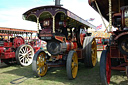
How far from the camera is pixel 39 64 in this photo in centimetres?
408

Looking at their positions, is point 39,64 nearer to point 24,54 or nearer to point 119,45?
point 24,54

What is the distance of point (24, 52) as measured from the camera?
236 inches

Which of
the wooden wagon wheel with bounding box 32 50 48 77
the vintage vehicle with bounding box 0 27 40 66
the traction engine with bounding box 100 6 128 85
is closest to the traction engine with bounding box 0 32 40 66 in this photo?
the vintage vehicle with bounding box 0 27 40 66

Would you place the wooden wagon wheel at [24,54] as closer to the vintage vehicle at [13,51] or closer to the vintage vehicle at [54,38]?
the vintage vehicle at [13,51]

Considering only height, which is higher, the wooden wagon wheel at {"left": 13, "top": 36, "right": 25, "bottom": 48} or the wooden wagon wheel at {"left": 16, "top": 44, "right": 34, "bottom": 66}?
the wooden wagon wheel at {"left": 13, "top": 36, "right": 25, "bottom": 48}

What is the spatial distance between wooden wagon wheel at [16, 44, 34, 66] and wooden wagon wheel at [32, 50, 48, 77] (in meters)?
1.76

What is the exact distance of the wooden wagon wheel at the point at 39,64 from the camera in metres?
3.83

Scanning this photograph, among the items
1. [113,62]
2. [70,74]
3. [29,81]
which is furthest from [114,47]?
[29,81]

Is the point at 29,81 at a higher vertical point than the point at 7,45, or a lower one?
lower

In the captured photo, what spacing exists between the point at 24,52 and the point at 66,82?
3.27 meters

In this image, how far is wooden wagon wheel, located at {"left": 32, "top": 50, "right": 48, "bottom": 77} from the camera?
12.6 feet

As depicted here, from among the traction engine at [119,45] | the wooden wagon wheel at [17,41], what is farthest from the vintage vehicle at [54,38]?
the wooden wagon wheel at [17,41]

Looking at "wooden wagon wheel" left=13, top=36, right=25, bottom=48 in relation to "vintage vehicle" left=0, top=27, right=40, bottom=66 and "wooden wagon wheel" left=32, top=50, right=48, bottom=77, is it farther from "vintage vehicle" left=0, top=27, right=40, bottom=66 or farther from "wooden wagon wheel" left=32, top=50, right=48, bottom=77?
"wooden wagon wheel" left=32, top=50, right=48, bottom=77

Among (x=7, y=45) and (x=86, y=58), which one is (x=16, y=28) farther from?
(x=86, y=58)
